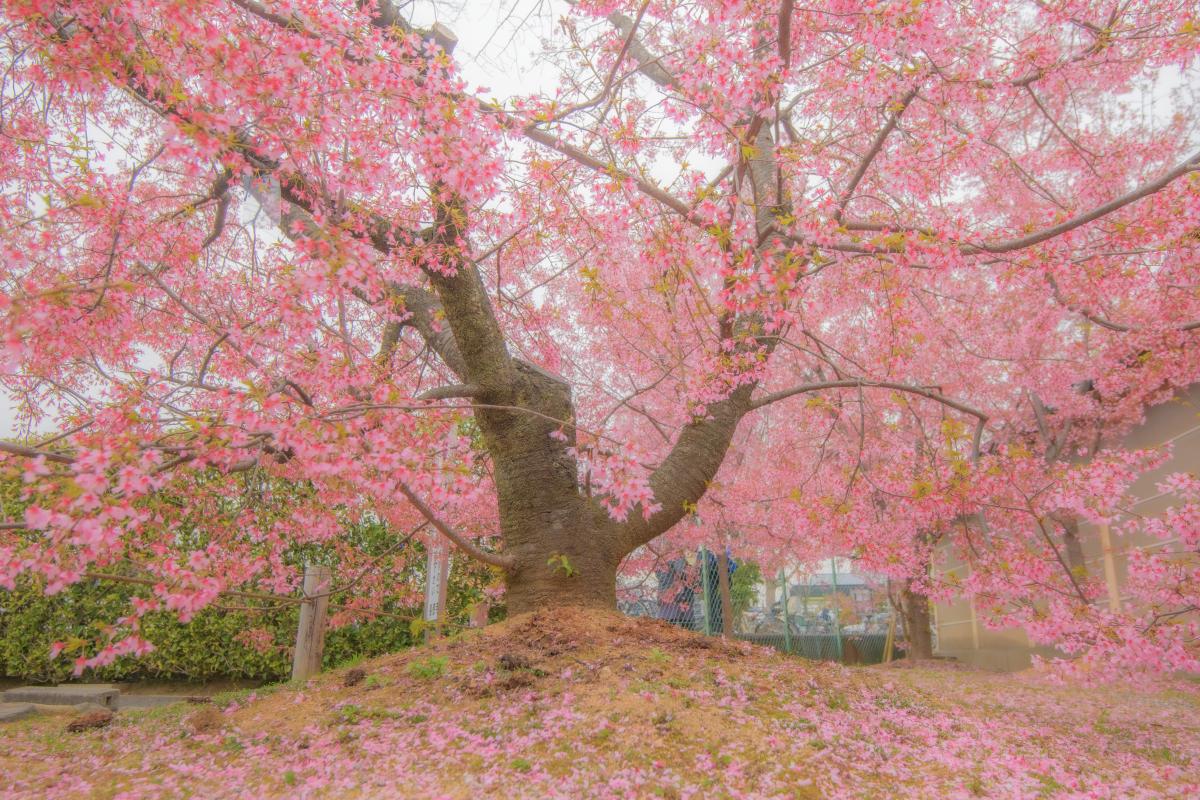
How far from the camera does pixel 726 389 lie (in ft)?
16.6

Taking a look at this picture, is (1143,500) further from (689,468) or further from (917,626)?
(689,468)

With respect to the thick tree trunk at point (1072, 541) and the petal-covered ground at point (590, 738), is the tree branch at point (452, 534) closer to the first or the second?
the petal-covered ground at point (590, 738)

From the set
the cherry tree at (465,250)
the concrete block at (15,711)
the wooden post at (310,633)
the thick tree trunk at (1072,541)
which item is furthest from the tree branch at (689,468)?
the thick tree trunk at (1072,541)

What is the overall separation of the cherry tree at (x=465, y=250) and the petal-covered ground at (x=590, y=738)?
31.0 inches

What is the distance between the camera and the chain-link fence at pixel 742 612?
1095 centimetres

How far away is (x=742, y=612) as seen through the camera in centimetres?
1548

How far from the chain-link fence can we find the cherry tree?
3.51 meters

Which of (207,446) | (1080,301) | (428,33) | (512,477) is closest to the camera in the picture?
(207,446)

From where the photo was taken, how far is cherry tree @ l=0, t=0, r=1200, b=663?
8.43 feet

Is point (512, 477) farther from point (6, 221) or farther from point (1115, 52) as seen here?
point (1115, 52)

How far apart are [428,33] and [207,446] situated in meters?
3.13

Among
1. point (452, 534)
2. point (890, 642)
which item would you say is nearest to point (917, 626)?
point (890, 642)

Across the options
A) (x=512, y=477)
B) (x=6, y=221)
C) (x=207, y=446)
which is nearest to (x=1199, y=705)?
(x=512, y=477)

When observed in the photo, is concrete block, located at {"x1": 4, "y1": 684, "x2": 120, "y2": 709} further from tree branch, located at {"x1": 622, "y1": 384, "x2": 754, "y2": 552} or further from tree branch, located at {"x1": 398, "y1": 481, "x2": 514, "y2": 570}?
tree branch, located at {"x1": 622, "y1": 384, "x2": 754, "y2": 552}
